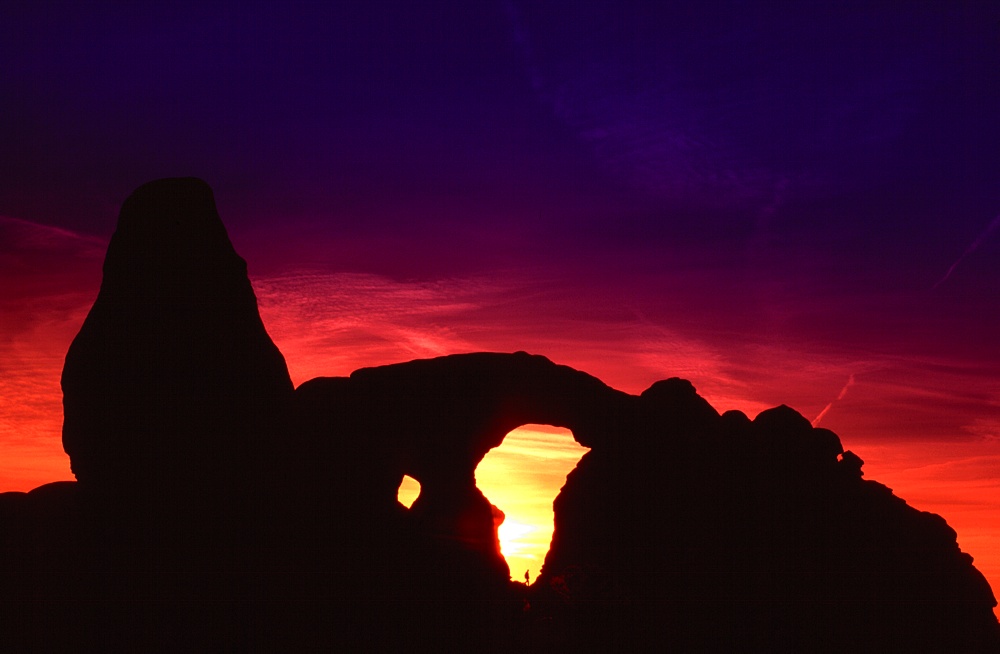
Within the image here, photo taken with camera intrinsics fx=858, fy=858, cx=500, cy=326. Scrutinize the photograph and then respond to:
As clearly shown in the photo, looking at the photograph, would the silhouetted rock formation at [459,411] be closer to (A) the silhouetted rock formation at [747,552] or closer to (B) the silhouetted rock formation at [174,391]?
(A) the silhouetted rock formation at [747,552]

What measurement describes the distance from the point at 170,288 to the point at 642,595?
26310 mm

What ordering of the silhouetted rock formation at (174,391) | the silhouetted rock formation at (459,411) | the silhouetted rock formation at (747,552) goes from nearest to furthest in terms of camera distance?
1. the silhouetted rock formation at (174,391)
2. the silhouetted rock formation at (747,552)
3. the silhouetted rock formation at (459,411)

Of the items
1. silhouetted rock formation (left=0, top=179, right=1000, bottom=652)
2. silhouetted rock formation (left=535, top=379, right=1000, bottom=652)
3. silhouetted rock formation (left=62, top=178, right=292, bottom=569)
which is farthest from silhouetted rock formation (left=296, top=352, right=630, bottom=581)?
silhouetted rock formation (left=62, top=178, right=292, bottom=569)

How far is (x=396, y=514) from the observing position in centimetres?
3959

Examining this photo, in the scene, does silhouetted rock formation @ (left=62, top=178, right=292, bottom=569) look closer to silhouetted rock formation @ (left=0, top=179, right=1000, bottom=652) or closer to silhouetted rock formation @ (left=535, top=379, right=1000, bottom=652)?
silhouetted rock formation @ (left=0, top=179, right=1000, bottom=652)

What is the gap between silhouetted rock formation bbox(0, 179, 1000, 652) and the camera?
3197 centimetres

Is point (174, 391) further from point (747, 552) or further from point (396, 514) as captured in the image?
point (747, 552)

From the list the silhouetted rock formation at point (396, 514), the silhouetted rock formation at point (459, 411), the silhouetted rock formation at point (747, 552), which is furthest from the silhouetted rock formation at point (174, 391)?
the silhouetted rock formation at point (747, 552)

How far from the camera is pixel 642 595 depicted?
42.3 meters

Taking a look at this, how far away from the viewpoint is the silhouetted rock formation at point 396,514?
105 feet

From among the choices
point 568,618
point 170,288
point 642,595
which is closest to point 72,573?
point 170,288

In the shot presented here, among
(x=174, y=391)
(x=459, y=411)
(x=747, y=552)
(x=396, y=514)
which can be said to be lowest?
(x=396, y=514)

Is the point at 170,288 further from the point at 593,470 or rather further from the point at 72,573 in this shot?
the point at 593,470

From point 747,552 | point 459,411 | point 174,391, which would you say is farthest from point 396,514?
point 747,552
